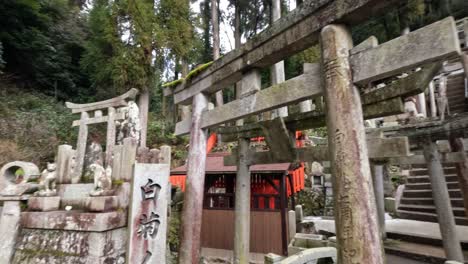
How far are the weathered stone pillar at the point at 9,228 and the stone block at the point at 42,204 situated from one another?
0.82ft

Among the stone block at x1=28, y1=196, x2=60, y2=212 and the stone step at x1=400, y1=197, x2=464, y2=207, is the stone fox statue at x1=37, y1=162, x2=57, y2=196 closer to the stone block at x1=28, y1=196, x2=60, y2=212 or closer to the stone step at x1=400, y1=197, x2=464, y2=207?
the stone block at x1=28, y1=196, x2=60, y2=212

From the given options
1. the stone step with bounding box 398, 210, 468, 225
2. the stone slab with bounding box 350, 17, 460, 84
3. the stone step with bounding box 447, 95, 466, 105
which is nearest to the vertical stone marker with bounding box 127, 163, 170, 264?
the stone slab with bounding box 350, 17, 460, 84

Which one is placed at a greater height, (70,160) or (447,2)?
(447,2)

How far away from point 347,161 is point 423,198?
926 centimetres

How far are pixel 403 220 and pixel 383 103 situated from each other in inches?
305

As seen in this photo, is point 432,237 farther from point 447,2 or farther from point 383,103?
point 447,2

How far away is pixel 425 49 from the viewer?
1.79 m

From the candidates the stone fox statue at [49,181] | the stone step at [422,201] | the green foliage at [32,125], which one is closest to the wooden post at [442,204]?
the stone step at [422,201]

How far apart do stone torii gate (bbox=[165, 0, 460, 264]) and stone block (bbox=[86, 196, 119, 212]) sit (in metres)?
1.07

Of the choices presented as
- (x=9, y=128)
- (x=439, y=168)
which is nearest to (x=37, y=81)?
(x=9, y=128)

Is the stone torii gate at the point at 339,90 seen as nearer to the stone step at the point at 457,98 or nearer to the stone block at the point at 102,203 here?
the stone block at the point at 102,203

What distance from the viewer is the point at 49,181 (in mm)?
4223

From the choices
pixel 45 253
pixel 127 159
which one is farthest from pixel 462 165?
pixel 45 253

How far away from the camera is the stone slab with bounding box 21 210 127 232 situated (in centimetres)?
342
